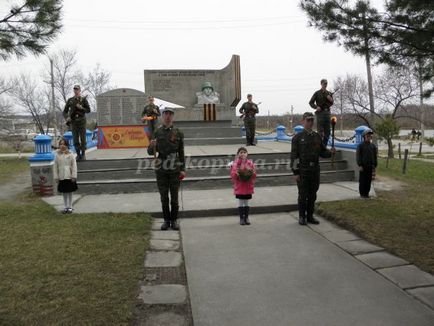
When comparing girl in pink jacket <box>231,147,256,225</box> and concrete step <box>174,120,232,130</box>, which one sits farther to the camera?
concrete step <box>174,120,232,130</box>

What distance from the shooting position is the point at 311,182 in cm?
647

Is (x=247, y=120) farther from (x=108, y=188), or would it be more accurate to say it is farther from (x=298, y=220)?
(x=298, y=220)

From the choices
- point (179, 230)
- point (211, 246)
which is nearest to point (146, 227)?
point (179, 230)

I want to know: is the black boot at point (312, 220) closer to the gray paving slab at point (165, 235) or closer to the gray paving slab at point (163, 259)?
the gray paving slab at point (165, 235)

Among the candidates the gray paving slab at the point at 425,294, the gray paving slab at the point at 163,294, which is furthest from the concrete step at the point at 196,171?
the gray paving slab at the point at 425,294

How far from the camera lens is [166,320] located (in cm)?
329

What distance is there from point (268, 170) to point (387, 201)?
3177 mm

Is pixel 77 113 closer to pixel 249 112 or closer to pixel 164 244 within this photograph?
pixel 164 244

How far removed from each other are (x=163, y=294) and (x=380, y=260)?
251cm

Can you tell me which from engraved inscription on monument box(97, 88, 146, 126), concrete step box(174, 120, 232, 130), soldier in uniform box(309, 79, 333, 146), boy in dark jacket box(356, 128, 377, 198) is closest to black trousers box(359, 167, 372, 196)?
boy in dark jacket box(356, 128, 377, 198)

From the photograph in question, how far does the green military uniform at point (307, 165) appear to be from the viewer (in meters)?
6.42

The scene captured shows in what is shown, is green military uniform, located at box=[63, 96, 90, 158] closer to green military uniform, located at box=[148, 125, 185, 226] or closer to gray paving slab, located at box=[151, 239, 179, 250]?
green military uniform, located at box=[148, 125, 185, 226]

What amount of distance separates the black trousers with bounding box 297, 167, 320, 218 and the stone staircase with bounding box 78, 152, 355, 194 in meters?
2.96

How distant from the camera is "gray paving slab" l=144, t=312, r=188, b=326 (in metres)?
3.22
